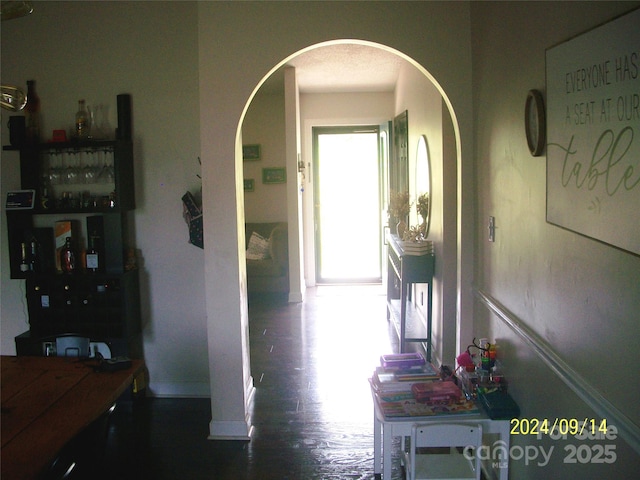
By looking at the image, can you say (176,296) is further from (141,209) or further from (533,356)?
(533,356)

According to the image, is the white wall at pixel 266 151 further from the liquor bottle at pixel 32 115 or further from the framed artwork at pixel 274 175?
the liquor bottle at pixel 32 115

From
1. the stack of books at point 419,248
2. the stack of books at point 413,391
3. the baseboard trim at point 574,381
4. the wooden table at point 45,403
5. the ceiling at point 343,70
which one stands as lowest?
the stack of books at point 413,391

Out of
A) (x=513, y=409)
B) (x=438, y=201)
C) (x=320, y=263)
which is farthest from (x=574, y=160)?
(x=320, y=263)

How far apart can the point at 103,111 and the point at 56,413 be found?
2.43 metres

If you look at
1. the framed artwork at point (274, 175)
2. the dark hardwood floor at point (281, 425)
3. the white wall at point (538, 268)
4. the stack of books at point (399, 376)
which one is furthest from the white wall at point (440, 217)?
the framed artwork at point (274, 175)

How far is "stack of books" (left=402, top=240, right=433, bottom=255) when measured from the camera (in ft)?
15.7

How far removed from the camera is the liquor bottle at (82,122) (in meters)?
4.02

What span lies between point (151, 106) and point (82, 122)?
0.47 m

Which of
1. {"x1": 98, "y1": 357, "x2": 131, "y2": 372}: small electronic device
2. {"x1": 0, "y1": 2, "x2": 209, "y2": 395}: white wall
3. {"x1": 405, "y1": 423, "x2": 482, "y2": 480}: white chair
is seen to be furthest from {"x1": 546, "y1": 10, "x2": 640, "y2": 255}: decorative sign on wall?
{"x1": 0, "y1": 2, "x2": 209, "y2": 395}: white wall

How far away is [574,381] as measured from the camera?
6.39 feet

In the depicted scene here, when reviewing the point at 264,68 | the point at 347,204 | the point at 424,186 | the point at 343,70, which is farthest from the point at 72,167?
the point at 347,204

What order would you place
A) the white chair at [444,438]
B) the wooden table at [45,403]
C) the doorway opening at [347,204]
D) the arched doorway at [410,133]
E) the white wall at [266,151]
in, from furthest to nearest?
the doorway opening at [347,204] → the white wall at [266,151] → the arched doorway at [410,133] → the white chair at [444,438] → the wooden table at [45,403]
